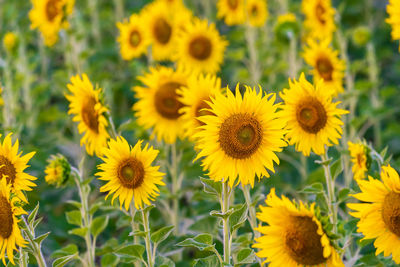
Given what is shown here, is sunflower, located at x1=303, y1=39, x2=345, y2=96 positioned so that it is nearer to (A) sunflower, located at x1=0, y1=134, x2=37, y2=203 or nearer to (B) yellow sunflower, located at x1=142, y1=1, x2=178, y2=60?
(B) yellow sunflower, located at x1=142, y1=1, x2=178, y2=60

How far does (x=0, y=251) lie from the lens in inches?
54.5

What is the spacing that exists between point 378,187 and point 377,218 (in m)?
0.07

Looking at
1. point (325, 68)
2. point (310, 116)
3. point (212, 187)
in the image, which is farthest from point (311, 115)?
point (325, 68)

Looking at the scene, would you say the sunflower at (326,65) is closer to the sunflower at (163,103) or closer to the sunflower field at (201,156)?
the sunflower field at (201,156)

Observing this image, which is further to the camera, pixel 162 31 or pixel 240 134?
pixel 162 31

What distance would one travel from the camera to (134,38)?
281cm

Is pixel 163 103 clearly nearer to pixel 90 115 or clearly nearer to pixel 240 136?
pixel 90 115

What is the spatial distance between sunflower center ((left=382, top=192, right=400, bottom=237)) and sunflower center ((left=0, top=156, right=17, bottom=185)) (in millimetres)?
889

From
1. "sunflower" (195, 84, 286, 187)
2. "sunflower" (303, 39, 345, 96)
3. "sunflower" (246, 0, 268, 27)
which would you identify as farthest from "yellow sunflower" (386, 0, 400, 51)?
"sunflower" (246, 0, 268, 27)

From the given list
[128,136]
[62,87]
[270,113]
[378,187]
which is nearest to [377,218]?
[378,187]

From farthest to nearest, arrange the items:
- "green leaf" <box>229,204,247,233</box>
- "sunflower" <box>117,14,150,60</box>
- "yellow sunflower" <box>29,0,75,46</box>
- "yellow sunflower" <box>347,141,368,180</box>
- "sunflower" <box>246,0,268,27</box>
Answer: "sunflower" <box>246,0,268,27</box>
"sunflower" <box>117,14,150,60</box>
"yellow sunflower" <box>29,0,75,46</box>
"yellow sunflower" <box>347,141,368,180</box>
"green leaf" <box>229,204,247,233</box>

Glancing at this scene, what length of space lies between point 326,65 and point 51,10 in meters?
1.38

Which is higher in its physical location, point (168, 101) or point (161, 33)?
point (161, 33)

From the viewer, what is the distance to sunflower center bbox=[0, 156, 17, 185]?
1369mm
